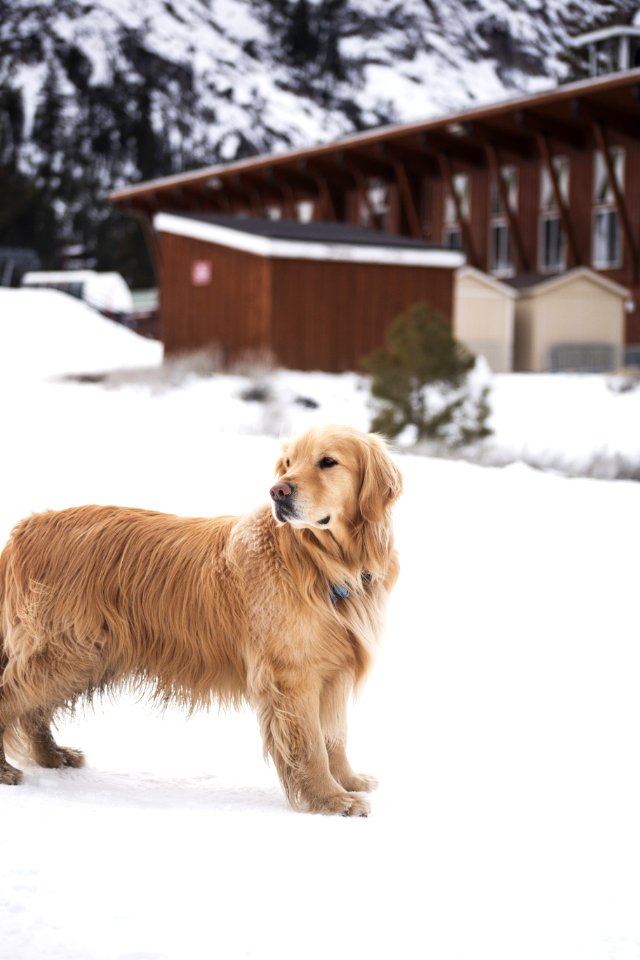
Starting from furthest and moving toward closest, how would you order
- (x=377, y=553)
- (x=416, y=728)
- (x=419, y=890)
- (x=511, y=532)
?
(x=511, y=532)
(x=416, y=728)
(x=377, y=553)
(x=419, y=890)

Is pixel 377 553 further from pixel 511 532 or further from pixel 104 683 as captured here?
pixel 511 532

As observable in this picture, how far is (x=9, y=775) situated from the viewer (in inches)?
150

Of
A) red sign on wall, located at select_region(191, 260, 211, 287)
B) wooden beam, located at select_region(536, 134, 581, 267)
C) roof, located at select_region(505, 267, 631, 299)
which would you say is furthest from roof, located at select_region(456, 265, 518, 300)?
red sign on wall, located at select_region(191, 260, 211, 287)

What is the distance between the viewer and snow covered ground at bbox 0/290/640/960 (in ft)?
8.51

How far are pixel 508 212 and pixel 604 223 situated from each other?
2331 millimetres

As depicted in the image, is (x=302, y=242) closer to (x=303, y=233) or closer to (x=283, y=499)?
(x=303, y=233)

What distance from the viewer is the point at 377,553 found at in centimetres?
376

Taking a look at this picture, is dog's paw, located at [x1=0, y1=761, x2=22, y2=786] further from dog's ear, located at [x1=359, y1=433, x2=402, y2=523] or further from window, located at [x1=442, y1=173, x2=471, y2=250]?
window, located at [x1=442, y1=173, x2=471, y2=250]

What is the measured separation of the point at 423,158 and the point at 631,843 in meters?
25.7

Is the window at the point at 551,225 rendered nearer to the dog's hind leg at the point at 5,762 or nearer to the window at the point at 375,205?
the window at the point at 375,205

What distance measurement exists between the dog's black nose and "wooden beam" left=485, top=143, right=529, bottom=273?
22.5m

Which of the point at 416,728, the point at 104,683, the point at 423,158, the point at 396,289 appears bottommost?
the point at 416,728

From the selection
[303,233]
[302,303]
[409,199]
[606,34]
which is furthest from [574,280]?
[302,303]

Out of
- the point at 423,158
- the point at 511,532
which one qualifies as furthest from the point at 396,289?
the point at 511,532
